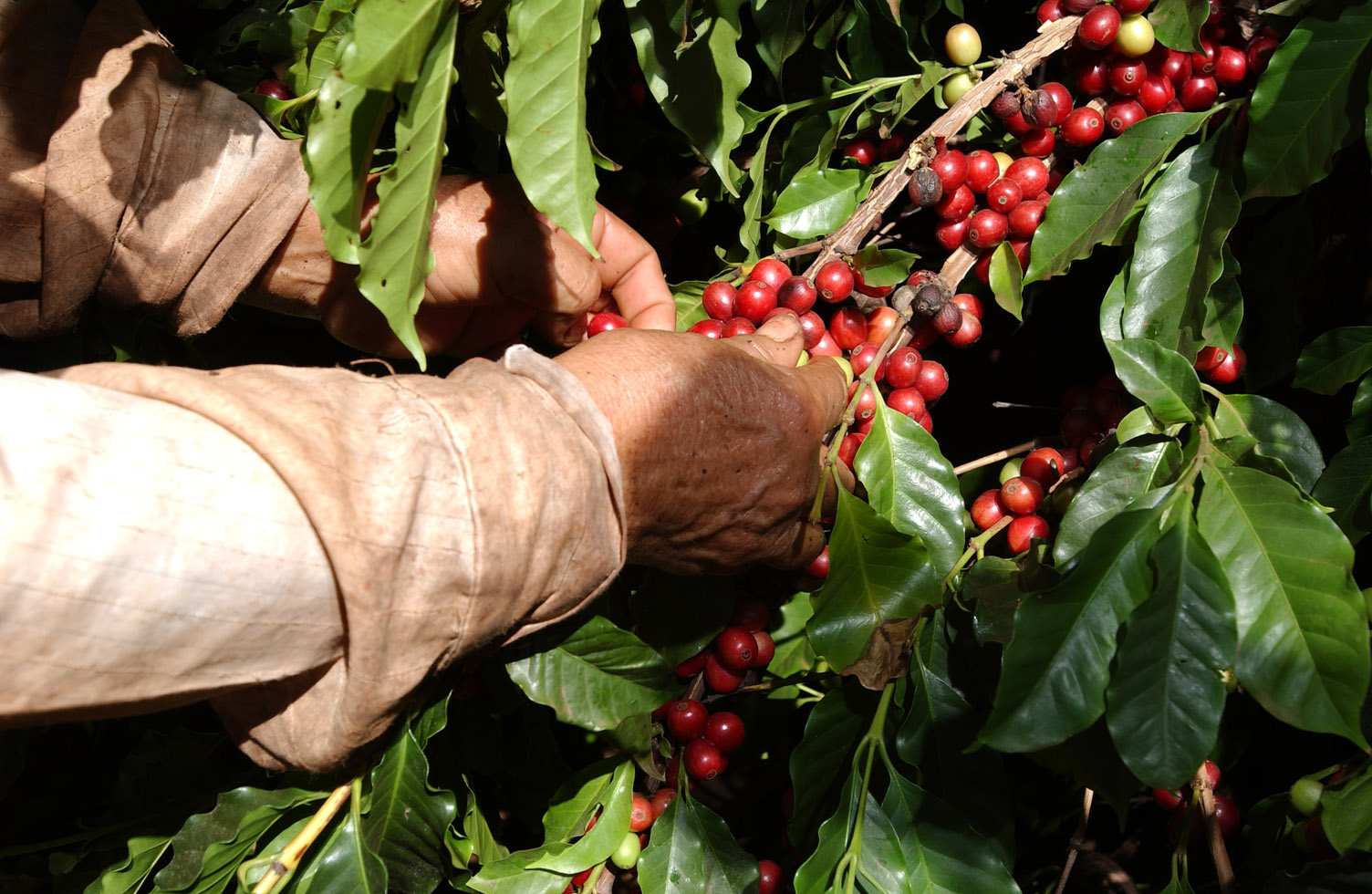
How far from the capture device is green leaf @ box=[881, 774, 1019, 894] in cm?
151

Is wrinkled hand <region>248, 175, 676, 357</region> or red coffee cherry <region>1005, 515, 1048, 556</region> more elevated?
wrinkled hand <region>248, 175, 676, 357</region>

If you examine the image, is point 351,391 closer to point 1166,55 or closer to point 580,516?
point 580,516

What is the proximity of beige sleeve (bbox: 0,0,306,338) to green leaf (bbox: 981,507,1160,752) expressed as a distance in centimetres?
157

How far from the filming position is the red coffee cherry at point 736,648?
1.89 m

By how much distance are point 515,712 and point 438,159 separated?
51.6 inches

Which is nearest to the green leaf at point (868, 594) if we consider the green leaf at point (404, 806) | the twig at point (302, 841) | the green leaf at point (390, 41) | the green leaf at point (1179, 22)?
the green leaf at point (404, 806)

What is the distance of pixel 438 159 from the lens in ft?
4.26

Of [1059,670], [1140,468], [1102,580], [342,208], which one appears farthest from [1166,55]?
[342,208]

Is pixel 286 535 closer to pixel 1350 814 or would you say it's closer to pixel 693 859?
pixel 693 859

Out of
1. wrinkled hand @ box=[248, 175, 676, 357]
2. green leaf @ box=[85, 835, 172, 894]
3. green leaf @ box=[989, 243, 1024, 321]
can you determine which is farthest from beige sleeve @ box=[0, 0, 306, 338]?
green leaf @ box=[989, 243, 1024, 321]

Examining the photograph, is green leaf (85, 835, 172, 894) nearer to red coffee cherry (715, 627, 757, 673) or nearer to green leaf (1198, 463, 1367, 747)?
red coffee cherry (715, 627, 757, 673)

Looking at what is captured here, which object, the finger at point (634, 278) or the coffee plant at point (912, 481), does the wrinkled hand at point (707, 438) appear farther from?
the finger at point (634, 278)

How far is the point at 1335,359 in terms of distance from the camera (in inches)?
65.7

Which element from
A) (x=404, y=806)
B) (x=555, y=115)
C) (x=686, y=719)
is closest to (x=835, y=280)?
(x=555, y=115)
